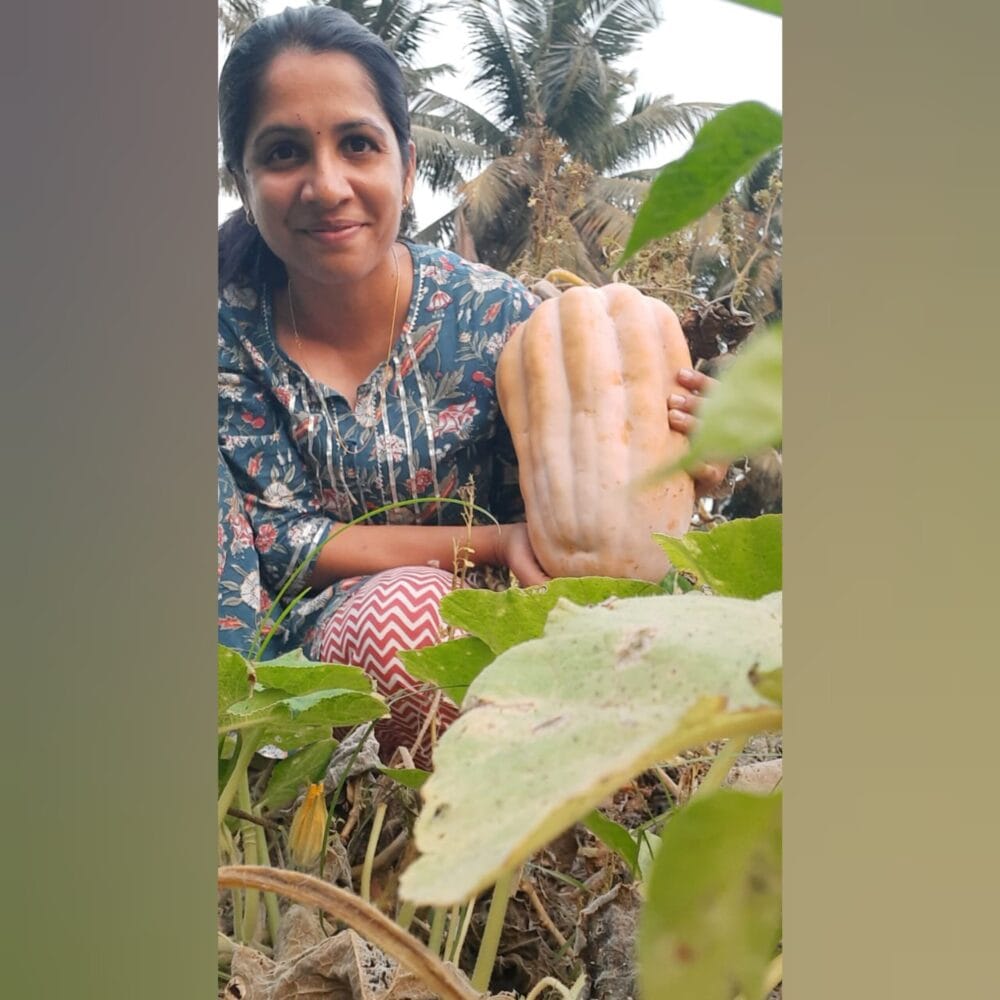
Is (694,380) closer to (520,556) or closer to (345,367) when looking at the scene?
(520,556)

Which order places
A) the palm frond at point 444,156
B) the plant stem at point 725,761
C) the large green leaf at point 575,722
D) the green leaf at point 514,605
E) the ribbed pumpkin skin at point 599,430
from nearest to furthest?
the large green leaf at point 575,722 < the plant stem at point 725,761 < the green leaf at point 514,605 < the ribbed pumpkin skin at point 599,430 < the palm frond at point 444,156

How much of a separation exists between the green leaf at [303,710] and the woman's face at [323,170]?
0.26 metres

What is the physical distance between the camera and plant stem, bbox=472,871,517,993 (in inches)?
22.3

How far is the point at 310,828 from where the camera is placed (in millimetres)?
735

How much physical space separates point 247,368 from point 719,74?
0.35 metres

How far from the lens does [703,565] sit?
45 centimetres

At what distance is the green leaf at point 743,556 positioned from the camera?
42 centimetres

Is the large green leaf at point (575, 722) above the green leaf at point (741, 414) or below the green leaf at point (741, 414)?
below

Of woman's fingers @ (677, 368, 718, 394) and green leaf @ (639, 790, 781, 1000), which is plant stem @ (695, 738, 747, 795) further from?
woman's fingers @ (677, 368, 718, 394)

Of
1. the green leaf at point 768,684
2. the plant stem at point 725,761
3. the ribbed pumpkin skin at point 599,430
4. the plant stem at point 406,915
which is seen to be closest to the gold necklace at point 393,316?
the ribbed pumpkin skin at point 599,430

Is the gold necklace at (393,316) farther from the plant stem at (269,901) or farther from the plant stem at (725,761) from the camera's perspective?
the plant stem at (725,761)
